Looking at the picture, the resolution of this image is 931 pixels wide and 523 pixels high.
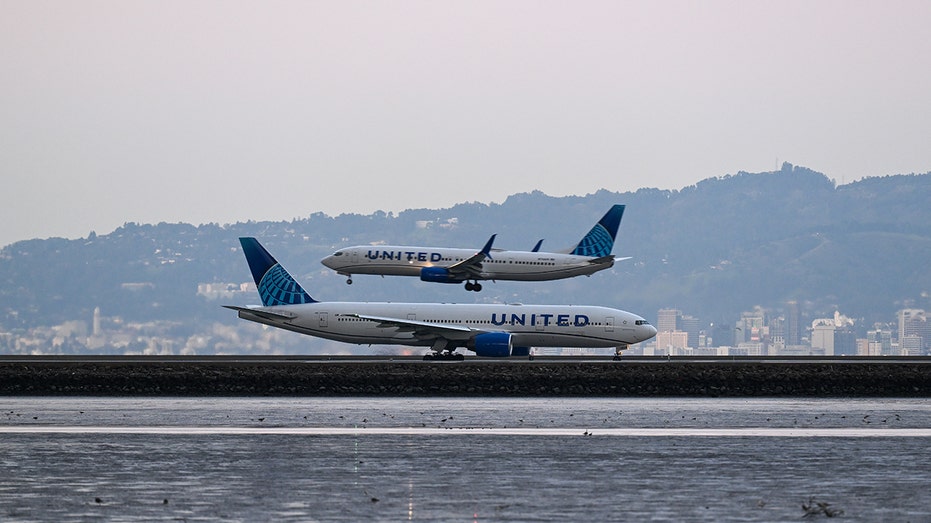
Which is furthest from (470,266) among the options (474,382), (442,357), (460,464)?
(460,464)

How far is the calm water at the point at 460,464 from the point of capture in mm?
20078

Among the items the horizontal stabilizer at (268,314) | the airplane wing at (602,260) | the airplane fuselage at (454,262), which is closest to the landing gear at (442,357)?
the horizontal stabilizer at (268,314)

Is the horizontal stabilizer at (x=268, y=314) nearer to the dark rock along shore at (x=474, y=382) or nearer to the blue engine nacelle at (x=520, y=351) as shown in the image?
the blue engine nacelle at (x=520, y=351)

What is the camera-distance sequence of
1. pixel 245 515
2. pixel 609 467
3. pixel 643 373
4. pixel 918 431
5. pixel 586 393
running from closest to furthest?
pixel 245 515 → pixel 609 467 → pixel 918 431 → pixel 586 393 → pixel 643 373

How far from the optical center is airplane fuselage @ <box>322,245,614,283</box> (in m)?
106

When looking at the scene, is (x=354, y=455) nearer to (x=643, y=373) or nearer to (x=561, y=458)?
(x=561, y=458)

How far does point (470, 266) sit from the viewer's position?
351 feet

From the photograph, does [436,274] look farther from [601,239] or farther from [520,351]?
[520,351]

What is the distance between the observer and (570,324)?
8075 cm

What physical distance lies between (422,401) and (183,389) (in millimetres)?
11684

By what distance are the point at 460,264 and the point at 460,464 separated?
3168 inches

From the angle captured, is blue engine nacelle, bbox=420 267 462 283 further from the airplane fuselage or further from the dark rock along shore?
Answer: the dark rock along shore

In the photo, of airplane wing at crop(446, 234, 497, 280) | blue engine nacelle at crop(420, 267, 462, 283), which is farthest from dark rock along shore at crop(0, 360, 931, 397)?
airplane wing at crop(446, 234, 497, 280)

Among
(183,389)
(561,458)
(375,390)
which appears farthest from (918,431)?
(183,389)
